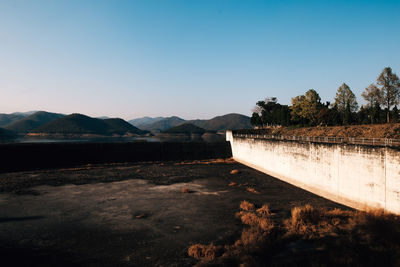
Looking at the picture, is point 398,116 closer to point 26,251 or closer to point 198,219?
point 198,219

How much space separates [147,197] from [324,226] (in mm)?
18137

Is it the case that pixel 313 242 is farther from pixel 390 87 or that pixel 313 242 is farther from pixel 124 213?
pixel 390 87

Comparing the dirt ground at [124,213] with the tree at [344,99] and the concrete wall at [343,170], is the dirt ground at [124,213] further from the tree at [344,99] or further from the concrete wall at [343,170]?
the tree at [344,99]

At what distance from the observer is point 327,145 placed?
26.2 metres

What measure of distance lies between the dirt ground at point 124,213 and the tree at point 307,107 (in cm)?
4625

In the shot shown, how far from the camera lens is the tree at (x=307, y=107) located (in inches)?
2980

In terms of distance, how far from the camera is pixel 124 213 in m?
21.3

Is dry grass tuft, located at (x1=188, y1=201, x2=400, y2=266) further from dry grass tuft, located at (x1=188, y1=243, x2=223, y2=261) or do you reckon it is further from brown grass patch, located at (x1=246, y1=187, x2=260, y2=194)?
brown grass patch, located at (x1=246, y1=187, x2=260, y2=194)

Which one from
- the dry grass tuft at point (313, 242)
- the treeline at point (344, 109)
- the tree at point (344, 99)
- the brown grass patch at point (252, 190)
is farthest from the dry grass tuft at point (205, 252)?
the tree at point (344, 99)

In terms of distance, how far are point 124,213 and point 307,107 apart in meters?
71.2

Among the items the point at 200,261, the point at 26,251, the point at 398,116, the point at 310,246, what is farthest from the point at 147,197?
the point at 398,116

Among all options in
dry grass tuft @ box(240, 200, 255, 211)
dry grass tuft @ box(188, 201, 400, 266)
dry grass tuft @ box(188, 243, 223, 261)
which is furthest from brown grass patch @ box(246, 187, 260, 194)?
dry grass tuft @ box(188, 243, 223, 261)

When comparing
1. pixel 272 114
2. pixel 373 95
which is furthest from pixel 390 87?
pixel 272 114

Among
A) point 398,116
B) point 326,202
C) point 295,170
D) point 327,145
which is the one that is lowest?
point 326,202
